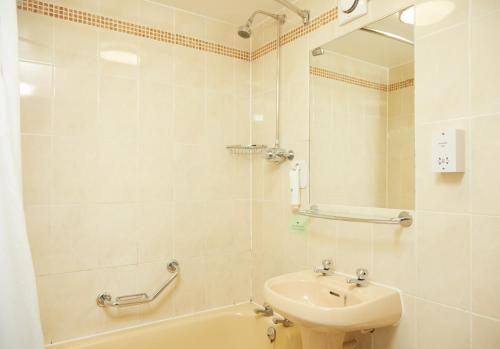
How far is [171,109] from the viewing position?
6.28 ft

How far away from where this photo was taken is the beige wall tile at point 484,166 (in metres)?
1.05

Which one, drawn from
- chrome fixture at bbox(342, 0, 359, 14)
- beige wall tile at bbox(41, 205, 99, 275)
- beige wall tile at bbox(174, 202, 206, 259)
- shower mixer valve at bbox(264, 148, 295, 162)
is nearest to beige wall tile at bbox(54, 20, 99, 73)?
beige wall tile at bbox(41, 205, 99, 275)

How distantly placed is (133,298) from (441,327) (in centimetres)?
144

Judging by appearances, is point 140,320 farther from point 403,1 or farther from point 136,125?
point 403,1

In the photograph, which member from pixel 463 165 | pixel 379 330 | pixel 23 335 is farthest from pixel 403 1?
pixel 23 335

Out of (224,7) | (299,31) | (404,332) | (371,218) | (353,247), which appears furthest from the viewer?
(224,7)

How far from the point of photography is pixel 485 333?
42.3 inches

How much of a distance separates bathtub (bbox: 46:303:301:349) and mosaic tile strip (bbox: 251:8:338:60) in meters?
1.59

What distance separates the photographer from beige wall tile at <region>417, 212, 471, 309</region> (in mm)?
1125

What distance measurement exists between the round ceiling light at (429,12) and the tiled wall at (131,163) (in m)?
1.12

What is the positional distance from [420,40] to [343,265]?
1026mm

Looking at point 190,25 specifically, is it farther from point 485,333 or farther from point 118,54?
point 485,333

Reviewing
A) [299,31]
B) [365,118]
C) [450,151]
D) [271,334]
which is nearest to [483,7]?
[450,151]

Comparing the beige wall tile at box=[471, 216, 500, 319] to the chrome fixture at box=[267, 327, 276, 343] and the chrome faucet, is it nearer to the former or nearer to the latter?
the chrome faucet
